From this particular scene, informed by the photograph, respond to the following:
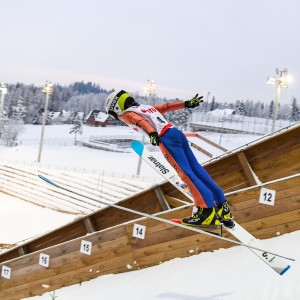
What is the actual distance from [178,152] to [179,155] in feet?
0.11

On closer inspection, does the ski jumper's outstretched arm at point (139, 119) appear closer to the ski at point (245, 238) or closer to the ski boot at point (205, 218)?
the ski at point (245, 238)

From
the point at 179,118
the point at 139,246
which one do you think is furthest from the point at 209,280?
the point at 179,118

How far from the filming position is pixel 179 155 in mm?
3654

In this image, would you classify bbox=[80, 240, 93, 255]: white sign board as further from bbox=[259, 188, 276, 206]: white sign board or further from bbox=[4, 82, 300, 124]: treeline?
bbox=[4, 82, 300, 124]: treeline

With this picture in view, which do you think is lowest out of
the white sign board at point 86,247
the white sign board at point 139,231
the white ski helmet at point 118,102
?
the white sign board at point 86,247

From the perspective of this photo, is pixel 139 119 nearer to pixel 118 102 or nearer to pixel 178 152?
pixel 118 102

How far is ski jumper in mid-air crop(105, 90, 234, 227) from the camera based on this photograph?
3.61 metres

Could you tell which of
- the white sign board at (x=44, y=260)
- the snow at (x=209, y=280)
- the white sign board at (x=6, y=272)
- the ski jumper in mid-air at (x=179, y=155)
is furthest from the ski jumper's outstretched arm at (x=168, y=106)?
the white sign board at (x=6, y=272)

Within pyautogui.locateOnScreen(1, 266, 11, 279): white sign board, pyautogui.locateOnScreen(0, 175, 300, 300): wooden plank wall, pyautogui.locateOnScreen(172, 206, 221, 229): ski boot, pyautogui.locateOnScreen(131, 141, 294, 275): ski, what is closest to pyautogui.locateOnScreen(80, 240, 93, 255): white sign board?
pyautogui.locateOnScreen(0, 175, 300, 300): wooden plank wall

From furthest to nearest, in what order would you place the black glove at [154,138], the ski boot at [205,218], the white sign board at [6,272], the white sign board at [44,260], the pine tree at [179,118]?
the pine tree at [179,118], the white sign board at [6,272], the white sign board at [44,260], the ski boot at [205,218], the black glove at [154,138]

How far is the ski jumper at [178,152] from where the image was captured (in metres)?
3.61

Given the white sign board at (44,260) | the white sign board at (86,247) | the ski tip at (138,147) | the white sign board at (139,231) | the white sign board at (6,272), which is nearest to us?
the ski tip at (138,147)

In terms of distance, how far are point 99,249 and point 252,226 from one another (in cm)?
265

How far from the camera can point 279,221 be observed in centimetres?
479
